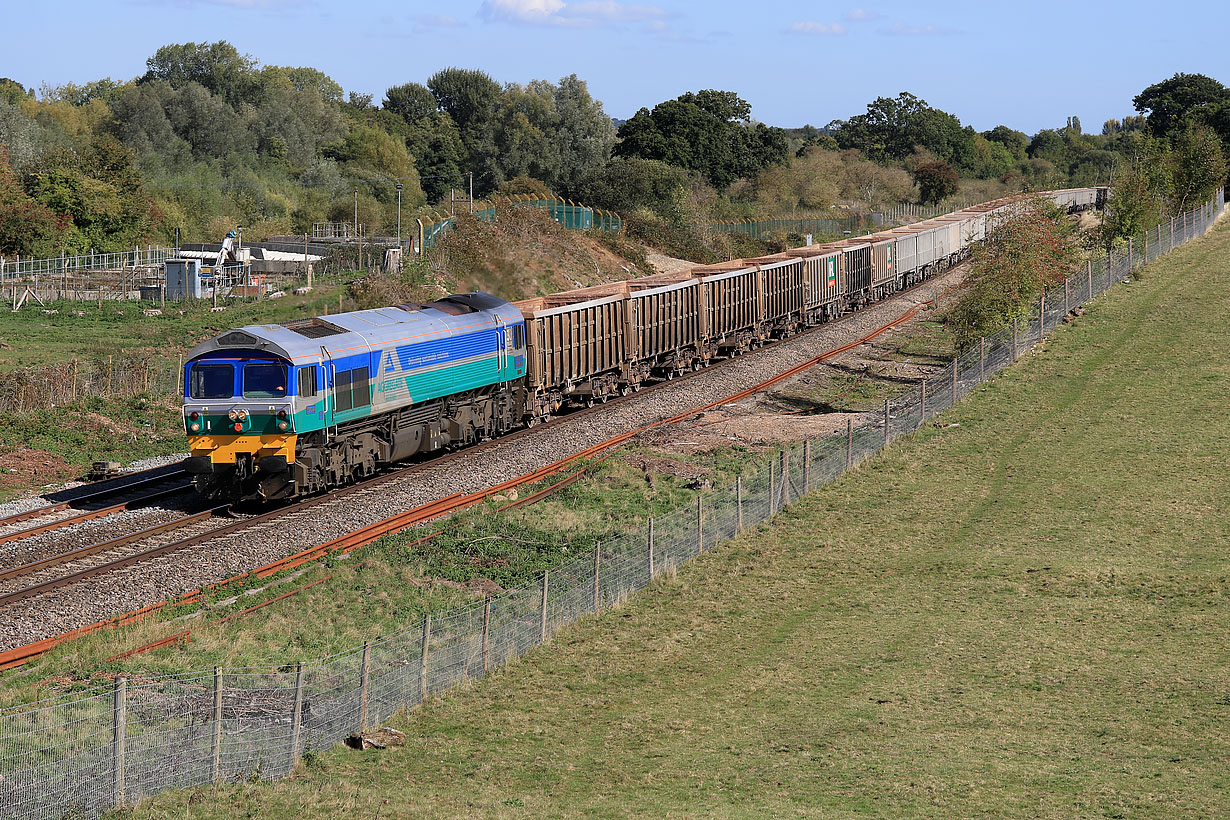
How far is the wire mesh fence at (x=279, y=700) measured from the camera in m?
13.0

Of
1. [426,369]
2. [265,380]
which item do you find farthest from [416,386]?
[265,380]

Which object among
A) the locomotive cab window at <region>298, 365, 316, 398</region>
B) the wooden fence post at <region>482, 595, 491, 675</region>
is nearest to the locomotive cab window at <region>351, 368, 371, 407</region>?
the locomotive cab window at <region>298, 365, 316, 398</region>

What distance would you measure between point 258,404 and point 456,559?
6544 millimetres

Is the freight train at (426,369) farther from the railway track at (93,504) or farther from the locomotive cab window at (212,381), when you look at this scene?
the railway track at (93,504)

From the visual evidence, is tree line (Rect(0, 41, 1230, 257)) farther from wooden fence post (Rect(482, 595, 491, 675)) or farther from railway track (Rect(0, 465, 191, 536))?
wooden fence post (Rect(482, 595, 491, 675))

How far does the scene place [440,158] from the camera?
518ft

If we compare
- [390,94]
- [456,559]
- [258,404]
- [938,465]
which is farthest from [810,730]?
[390,94]

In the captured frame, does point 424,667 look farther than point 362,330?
No

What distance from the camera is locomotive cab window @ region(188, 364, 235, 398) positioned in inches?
1080

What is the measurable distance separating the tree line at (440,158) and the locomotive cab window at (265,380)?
66.3 meters

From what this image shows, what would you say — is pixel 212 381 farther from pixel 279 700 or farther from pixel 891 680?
pixel 891 680

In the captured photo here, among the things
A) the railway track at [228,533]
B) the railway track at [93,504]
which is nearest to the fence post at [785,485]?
the railway track at [228,533]

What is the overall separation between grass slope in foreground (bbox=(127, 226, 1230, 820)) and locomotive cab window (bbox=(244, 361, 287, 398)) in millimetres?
9912

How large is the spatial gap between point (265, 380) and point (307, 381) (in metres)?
0.91
